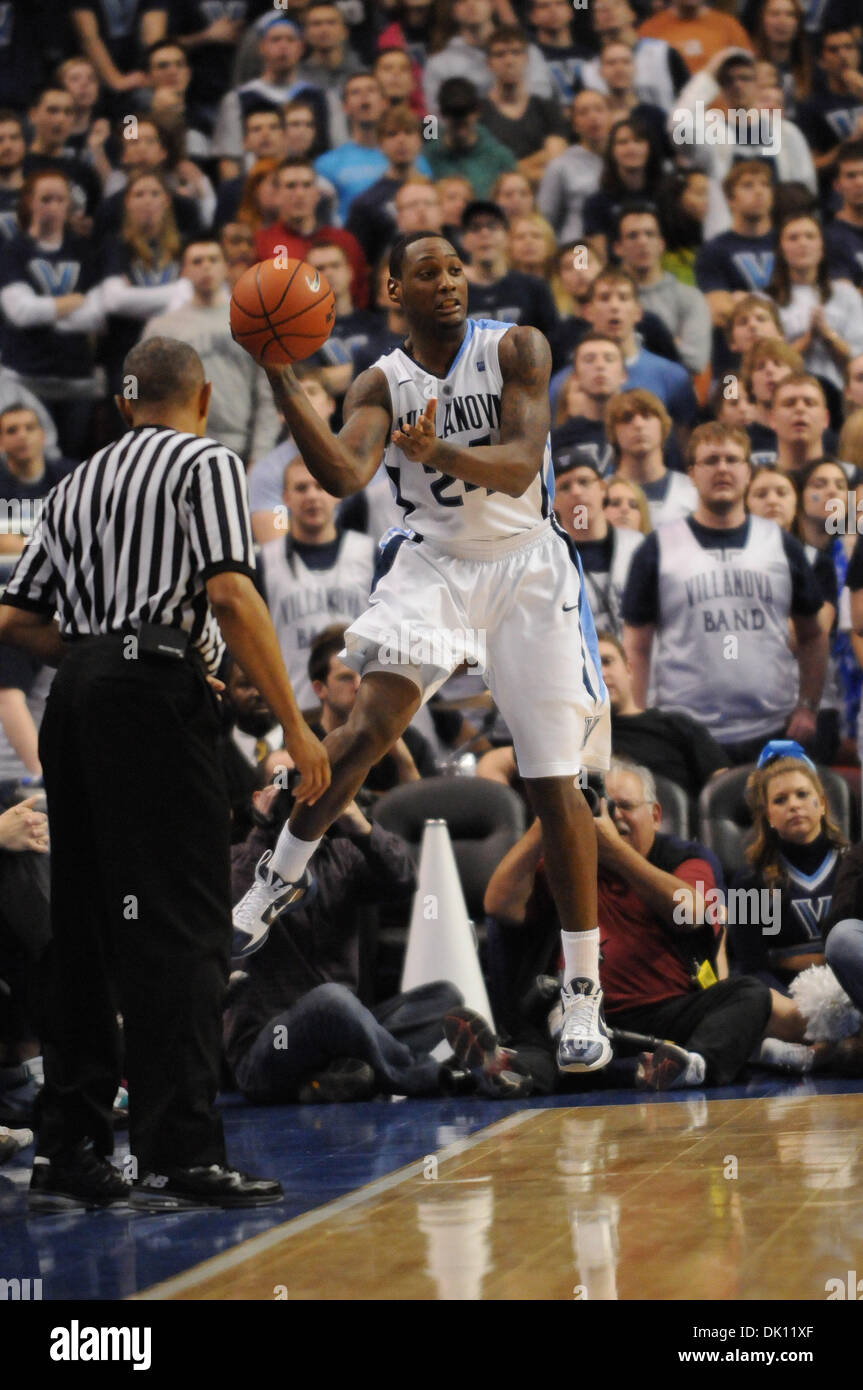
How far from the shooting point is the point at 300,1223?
443 cm

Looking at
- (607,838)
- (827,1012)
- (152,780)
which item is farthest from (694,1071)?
(152,780)

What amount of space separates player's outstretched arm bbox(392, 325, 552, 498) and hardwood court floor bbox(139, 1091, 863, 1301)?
1892mm

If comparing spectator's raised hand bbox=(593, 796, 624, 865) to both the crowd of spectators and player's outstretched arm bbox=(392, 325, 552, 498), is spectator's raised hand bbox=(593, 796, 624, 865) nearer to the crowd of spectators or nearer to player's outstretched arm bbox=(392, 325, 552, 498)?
the crowd of spectators

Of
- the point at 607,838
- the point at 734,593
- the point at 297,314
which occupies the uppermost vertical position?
the point at 297,314

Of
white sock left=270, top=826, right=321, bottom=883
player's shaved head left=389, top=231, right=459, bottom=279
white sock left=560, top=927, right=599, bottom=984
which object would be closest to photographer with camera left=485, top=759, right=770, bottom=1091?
white sock left=560, top=927, right=599, bottom=984

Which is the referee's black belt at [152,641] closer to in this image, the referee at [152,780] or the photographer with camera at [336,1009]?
the referee at [152,780]

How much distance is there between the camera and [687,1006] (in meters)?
6.85

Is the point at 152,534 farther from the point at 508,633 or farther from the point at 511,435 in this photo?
the point at 508,633

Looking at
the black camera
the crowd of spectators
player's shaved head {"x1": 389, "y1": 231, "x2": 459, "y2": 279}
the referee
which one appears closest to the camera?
the referee

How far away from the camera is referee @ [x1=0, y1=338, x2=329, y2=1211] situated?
4605mm

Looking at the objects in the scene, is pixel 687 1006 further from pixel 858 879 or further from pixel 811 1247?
pixel 811 1247

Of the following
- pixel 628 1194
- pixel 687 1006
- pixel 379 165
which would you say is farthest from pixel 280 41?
pixel 628 1194

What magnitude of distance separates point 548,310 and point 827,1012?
4.70 metres

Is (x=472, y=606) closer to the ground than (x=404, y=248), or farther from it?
closer to the ground
